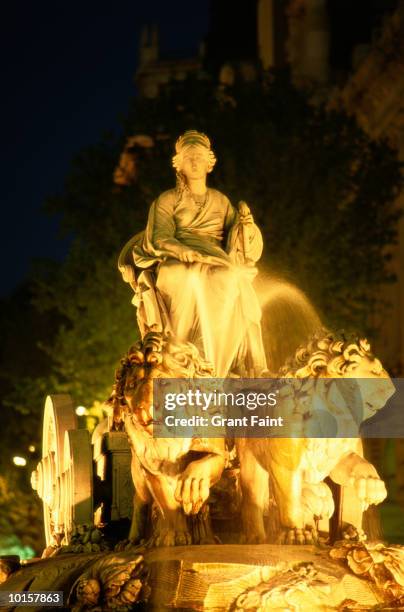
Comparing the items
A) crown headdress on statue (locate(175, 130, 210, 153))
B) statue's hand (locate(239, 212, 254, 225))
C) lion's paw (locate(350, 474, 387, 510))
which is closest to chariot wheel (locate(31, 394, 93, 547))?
statue's hand (locate(239, 212, 254, 225))

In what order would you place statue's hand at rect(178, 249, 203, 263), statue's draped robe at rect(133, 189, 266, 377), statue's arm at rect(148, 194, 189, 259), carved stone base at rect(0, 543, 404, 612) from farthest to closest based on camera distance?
statue's arm at rect(148, 194, 189, 259)
statue's hand at rect(178, 249, 203, 263)
statue's draped robe at rect(133, 189, 266, 377)
carved stone base at rect(0, 543, 404, 612)

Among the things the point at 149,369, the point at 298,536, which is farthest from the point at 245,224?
the point at 298,536

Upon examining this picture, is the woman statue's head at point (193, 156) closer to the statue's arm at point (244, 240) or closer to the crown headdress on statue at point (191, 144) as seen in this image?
the crown headdress on statue at point (191, 144)

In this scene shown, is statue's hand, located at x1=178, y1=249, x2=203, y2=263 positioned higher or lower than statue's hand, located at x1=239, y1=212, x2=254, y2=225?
lower

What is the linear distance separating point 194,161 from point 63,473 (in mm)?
3347

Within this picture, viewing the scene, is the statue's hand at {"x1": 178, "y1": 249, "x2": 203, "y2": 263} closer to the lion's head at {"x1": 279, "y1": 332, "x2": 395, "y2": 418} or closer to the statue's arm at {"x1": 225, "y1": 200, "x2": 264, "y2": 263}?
the statue's arm at {"x1": 225, "y1": 200, "x2": 264, "y2": 263}

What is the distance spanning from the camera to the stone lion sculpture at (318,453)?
45.8ft

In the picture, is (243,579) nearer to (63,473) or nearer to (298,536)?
(298,536)

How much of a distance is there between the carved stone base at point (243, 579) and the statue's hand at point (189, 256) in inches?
134

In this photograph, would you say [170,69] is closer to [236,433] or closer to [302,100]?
[302,100]

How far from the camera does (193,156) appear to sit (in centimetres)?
1655

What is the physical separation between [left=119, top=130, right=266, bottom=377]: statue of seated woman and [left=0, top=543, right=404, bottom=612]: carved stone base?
2.72m

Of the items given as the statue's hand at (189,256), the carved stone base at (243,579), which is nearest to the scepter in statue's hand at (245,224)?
the statue's hand at (189,256)

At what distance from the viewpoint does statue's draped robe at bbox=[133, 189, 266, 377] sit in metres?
15.8
